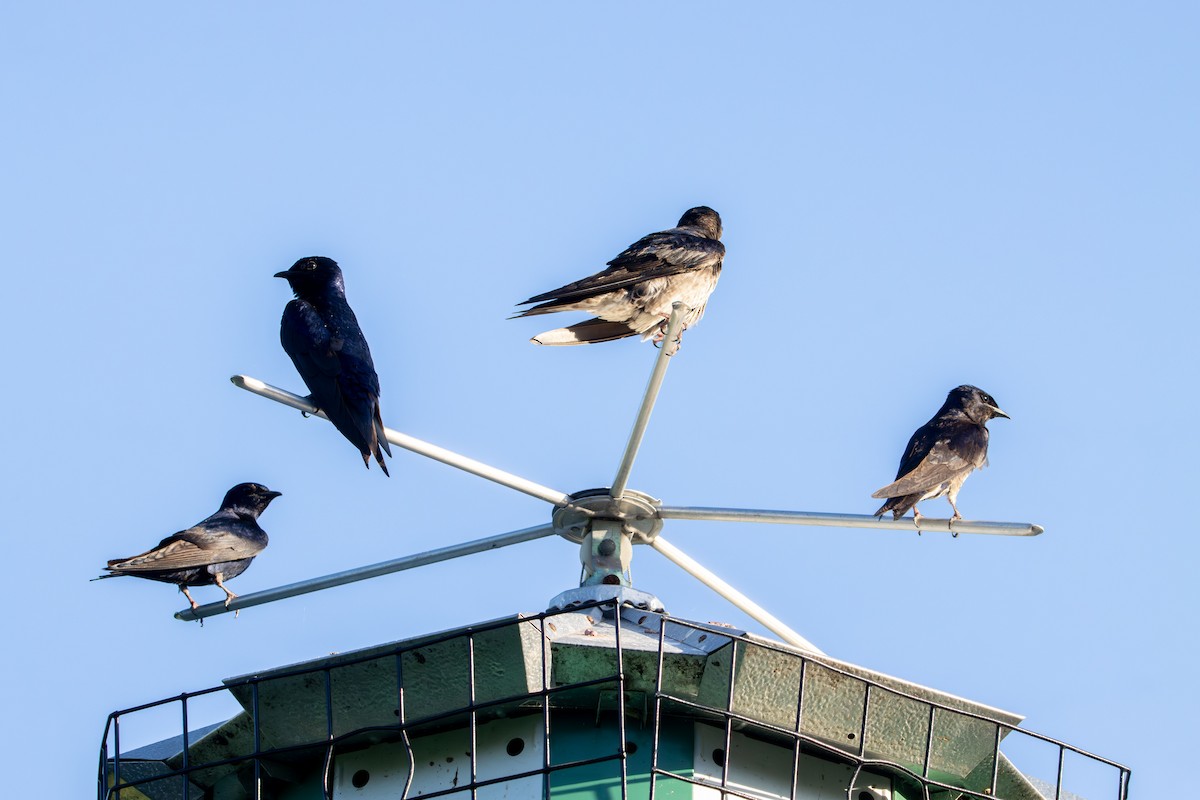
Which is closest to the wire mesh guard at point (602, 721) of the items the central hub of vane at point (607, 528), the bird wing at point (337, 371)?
the central hub of vane at point (607, 528)

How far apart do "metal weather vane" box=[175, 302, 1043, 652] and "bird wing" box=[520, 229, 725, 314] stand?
1.53m

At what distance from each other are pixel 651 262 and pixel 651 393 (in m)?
3.02

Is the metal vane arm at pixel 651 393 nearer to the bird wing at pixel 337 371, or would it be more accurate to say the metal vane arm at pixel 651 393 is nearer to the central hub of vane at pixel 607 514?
the central hub of vane at pixel 607 514

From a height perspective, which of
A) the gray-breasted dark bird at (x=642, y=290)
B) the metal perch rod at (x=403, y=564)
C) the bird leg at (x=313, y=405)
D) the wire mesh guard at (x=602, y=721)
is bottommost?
the wire mesh guard at (x=602, y=721)

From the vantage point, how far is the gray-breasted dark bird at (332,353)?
26.3 ft

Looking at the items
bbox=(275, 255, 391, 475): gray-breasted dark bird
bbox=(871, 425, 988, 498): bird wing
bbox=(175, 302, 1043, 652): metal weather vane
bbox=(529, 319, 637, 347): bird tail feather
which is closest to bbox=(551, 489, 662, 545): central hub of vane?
bbox=(175, 302, 1043, 652): metal weather vane

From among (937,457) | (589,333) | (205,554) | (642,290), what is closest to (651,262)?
(642,290)

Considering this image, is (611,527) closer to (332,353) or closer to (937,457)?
(332,353)

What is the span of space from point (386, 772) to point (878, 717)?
73.6 inches

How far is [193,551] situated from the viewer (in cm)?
948

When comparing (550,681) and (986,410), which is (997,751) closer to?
(550,681)

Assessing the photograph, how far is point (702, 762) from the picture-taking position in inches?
256

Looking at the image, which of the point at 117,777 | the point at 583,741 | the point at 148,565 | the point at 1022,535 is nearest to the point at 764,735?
the point at 583,741

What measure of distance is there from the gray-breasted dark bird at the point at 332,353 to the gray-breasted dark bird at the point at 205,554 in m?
1.27
